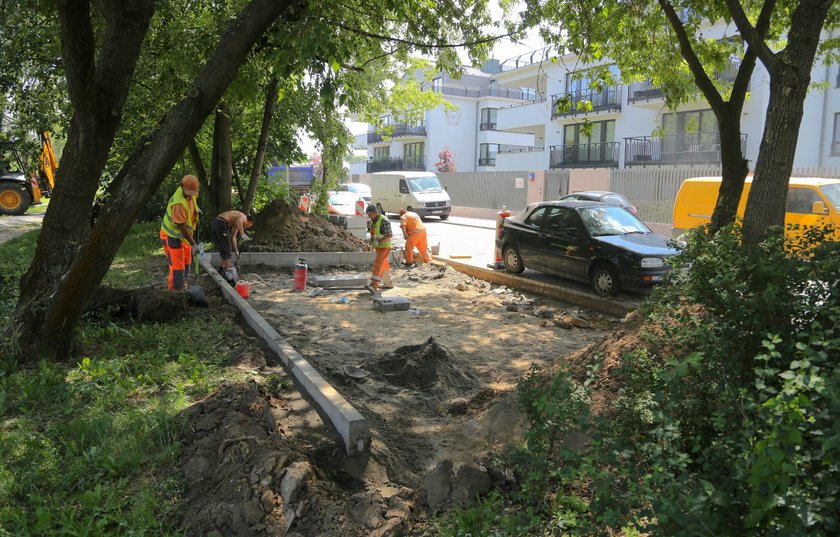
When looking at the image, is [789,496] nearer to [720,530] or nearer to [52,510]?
[720,530]

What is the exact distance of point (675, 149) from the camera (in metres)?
28.7

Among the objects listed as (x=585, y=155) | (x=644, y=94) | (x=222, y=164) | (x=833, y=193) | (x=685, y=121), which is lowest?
(x=833, y=193)

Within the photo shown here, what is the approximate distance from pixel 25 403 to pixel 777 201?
6.00 metres

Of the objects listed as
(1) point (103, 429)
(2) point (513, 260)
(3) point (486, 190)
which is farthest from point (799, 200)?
(3) point (486, 190)

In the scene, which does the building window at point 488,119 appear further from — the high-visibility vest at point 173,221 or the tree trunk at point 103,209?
the tree trunk at point 103,209

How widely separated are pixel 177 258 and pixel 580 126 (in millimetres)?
28243

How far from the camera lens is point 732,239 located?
12.3ft

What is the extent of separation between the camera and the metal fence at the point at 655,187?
23281mm

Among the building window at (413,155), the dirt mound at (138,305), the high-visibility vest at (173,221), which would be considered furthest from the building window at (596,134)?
the dirt mound at (138,305)

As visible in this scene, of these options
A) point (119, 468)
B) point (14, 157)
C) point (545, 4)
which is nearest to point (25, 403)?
point (119, 468)

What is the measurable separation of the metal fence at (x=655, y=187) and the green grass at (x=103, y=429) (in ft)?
63.9

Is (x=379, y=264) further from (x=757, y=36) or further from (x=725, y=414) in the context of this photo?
(x=725, y=414)

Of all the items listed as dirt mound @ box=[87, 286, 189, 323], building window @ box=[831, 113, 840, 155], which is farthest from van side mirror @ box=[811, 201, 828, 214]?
building window @ box=[831, 113, 840, 155]

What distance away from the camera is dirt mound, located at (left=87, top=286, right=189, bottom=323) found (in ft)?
25.3
